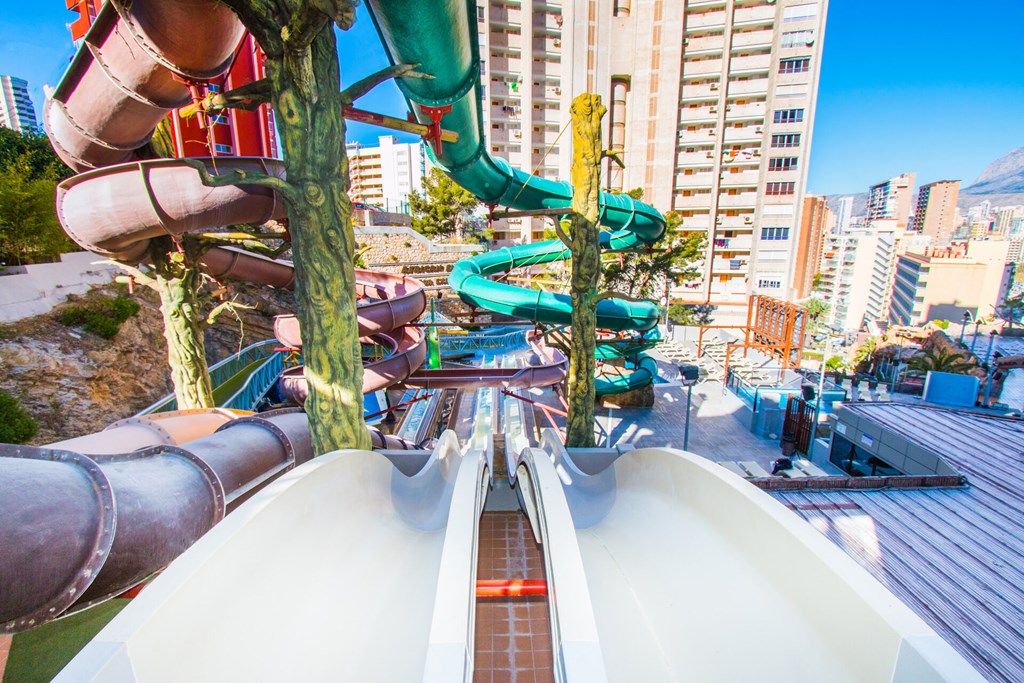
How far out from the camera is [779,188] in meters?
34.9

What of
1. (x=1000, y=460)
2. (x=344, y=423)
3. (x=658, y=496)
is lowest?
(x=1000, y=460)

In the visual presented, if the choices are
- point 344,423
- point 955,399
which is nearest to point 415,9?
point 344,423

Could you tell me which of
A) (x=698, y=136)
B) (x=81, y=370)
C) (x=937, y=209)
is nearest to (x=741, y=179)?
(x=698, y=136)

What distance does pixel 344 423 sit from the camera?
12.6 ft

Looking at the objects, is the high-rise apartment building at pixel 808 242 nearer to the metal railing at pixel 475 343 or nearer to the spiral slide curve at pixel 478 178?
the metal railing at pixel 475 343

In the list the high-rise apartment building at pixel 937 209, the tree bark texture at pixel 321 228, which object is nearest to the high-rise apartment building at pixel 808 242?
the tree bark texture at pixel 321 228

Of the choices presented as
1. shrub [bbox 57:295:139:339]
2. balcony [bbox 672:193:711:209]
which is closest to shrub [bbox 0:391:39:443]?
shrub [bbox 57:295:139:339]

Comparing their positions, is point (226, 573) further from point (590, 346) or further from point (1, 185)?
point (1, 185)

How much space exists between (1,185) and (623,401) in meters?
19.0

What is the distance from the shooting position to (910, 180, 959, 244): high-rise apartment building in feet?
609

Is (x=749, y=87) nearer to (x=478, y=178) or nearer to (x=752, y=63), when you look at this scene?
(x=752, y=63)

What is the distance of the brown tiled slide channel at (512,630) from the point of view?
90.5 inches

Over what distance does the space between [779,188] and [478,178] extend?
36530mm

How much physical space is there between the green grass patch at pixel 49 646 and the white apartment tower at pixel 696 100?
35.7 m
